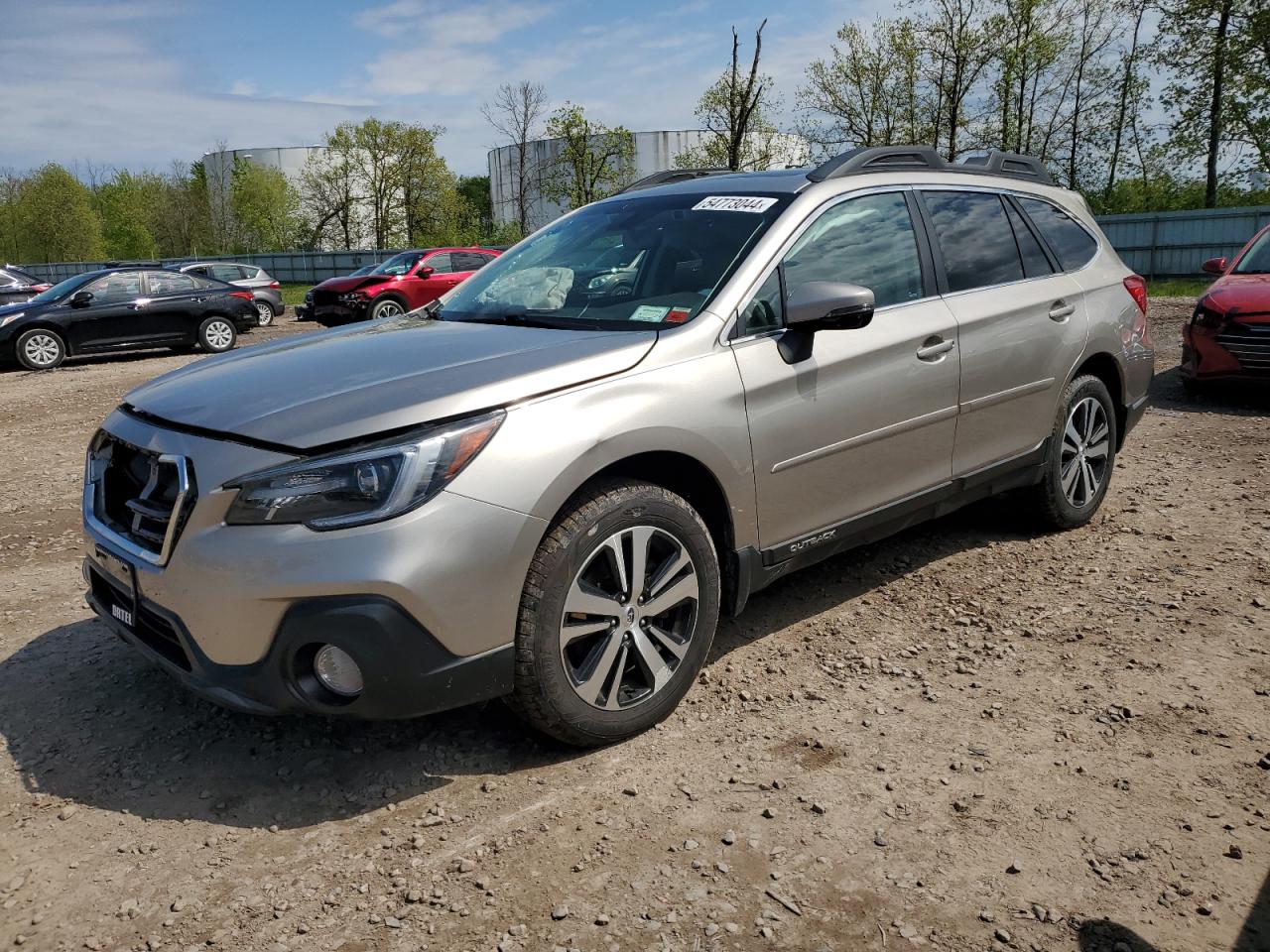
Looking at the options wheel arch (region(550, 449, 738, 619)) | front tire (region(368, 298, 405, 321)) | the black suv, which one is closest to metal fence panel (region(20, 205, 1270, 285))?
front tire (region(368, 298, 405, 321))

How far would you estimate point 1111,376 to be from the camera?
5258mm

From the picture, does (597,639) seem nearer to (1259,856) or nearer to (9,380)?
(1259,856)

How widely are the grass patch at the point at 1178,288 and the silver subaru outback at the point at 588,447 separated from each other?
18901mm

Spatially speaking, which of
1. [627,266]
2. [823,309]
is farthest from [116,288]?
[823,309]

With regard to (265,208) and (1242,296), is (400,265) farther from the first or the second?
(265,208)

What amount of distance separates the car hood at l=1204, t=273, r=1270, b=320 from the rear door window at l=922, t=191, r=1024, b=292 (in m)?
4.86

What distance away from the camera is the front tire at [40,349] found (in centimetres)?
1572

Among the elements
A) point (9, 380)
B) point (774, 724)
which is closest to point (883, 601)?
point (774, 724)

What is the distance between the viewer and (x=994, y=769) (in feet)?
9.96

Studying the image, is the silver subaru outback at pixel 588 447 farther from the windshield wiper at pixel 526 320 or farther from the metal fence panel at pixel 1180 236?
the metal fence panel at pixel 1180 236

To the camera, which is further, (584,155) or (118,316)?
(584,155)

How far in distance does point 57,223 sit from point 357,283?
58217mm

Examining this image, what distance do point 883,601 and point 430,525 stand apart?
245 cm

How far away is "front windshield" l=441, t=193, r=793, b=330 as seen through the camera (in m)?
3.58
